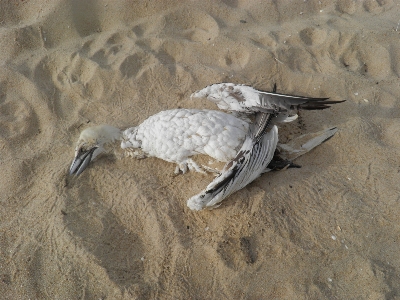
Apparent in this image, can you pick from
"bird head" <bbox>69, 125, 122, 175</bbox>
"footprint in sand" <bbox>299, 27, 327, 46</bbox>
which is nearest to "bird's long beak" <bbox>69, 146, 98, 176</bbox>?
"bird head" <bbox>69, 125, 122, 175</bbox>

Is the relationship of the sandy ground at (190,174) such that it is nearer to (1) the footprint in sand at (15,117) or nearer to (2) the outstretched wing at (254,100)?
(1) the footprint in sand at (15,117)

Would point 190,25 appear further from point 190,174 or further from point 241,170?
point 241,170

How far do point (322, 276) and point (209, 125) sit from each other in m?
1.66

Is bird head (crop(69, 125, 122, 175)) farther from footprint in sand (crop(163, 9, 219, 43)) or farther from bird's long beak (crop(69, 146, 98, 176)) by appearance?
footprint in sand (crop(163, 9, 219, 43))

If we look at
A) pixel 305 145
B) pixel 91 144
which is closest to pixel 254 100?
pixel 305 145

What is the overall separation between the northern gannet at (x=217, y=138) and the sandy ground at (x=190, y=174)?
0.20 metres

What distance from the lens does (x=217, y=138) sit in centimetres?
292

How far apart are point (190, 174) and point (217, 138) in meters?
0.55

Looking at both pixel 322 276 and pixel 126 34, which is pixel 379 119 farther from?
pixel 126 34

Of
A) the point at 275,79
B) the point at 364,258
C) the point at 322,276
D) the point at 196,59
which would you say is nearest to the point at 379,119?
the point at 275,79

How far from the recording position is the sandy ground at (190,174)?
8.56 feet

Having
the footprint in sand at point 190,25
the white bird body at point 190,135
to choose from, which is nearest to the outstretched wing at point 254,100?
the white bird body at point 190,135

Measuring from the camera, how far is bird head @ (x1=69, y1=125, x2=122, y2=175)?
3287mm

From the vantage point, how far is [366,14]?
4.57 m
